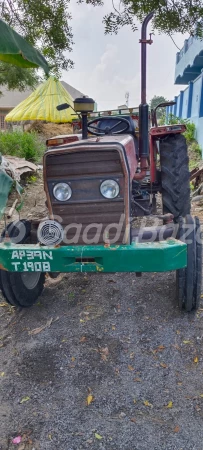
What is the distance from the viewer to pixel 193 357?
279 cm

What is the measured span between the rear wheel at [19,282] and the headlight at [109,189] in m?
0.94

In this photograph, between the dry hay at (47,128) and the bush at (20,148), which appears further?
the dry hay at (47,128)

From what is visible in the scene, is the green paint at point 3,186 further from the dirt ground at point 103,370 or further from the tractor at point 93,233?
the dirt ground at point 103,370

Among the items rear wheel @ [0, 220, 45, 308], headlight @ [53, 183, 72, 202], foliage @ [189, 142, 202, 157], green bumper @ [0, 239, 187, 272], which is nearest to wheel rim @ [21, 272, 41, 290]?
rear wheel @ [0, 220, 45, 308]

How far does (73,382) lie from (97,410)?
32 cm

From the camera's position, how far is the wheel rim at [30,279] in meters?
3.50

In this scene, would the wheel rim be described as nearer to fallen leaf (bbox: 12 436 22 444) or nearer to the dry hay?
fallen leaf (bbox: 12 436 22 444)

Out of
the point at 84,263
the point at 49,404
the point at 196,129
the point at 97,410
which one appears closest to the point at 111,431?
the point at 97,410

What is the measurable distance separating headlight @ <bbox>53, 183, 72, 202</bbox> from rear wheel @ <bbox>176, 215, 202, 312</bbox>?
3.20 feet

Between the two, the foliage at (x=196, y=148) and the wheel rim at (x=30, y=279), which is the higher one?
the foliage at (x=196, y=148)

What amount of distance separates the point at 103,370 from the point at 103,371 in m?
0.01

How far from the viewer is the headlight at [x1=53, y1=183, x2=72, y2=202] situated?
2958mm

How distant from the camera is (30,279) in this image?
361cm

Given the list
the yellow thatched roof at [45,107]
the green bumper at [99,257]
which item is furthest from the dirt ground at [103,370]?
the yellow thatched roof at [45,107]
